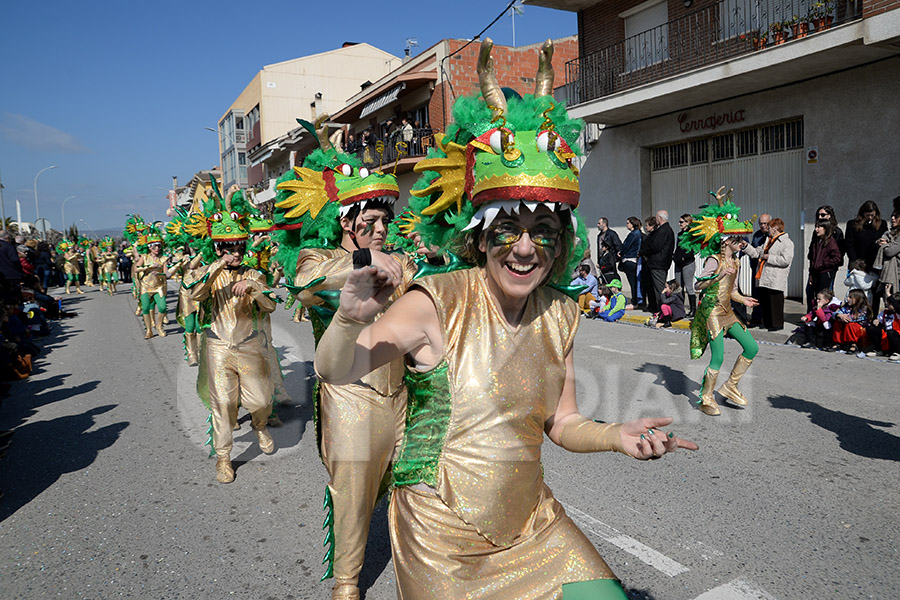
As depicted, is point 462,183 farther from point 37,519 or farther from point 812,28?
point 812,28

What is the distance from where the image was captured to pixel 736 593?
3.15m

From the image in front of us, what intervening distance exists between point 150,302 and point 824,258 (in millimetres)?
12338

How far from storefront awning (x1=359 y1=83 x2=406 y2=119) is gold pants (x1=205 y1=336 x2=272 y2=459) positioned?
2116 centimetres

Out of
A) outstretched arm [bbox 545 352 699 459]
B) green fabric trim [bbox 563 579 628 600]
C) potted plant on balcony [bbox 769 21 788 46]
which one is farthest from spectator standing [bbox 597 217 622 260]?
green fabric trim [bbox 563 579 628 600]

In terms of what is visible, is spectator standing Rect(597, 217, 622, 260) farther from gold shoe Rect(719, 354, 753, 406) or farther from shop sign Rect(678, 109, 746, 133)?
gold shoe Rect(719, 354, 753, 406)

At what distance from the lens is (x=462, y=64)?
78.0 feet

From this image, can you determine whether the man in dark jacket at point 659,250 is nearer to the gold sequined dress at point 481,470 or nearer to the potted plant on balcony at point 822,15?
the potted plant on balcony at point 822,15

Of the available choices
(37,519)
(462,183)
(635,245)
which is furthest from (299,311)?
(462,183)

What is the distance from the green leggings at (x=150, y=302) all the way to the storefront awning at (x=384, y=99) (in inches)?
577

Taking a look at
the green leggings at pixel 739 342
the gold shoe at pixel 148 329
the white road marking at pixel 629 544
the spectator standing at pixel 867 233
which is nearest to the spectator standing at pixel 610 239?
the spectator standing at pixel 867 233

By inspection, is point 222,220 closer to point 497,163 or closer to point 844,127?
point 497,163

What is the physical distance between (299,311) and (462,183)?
41.8 feet

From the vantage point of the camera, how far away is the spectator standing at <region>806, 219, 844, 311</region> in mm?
10180

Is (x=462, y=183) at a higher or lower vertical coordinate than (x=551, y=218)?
higher
